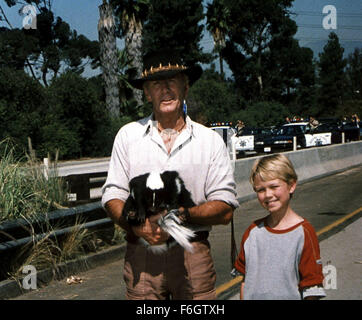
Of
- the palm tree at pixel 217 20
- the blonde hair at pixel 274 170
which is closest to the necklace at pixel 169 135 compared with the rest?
the blonde hair at pixel 274 170

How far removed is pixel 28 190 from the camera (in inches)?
342

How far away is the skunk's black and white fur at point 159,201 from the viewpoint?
8.70ft

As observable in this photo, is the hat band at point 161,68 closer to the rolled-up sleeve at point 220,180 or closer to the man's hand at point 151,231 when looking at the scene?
the rolled-up sleeve at point 220,180

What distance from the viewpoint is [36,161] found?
9641 millimetres

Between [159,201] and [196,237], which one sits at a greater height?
[159,201]

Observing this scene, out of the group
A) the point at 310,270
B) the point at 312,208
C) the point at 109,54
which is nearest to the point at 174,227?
the point at 310,270

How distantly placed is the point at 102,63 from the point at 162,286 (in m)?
38.0

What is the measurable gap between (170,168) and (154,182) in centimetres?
22

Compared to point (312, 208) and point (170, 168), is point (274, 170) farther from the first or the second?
point (312, 208)

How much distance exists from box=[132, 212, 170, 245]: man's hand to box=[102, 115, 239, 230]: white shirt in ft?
0.95

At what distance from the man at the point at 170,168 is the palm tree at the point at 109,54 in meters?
36.1

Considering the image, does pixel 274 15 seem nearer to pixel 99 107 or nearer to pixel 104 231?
pixel 99 107

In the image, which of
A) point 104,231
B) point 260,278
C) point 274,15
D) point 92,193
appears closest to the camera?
point 260,278
